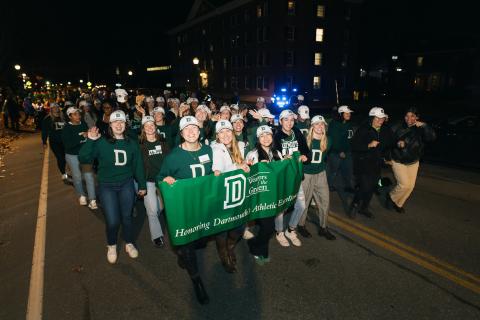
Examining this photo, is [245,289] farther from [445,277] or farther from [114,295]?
[445,277]

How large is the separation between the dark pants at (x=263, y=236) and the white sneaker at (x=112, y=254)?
82.6 inches

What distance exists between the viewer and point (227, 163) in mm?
4668

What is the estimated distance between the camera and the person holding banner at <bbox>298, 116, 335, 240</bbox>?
5609mm

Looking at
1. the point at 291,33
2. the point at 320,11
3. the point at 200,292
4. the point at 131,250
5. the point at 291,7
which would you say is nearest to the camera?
the point at 200,292

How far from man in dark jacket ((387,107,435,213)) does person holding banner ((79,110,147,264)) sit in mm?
4890

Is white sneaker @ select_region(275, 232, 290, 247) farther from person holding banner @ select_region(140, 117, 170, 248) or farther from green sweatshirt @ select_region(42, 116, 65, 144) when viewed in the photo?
green sweatshirt @ select_region(42, 116, 65, 144)

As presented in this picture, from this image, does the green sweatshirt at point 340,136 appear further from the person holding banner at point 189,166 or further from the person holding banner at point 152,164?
the person holding banner at point 189,166

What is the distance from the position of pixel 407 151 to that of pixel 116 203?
535 centimetres

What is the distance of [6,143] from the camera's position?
16.4 metres

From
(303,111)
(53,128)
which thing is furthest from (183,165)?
(53,128)

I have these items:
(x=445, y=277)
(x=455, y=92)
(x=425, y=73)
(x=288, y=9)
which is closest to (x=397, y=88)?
(x=425, y=73)

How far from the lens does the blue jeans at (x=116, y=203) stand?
494 cm

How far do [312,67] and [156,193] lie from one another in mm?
42585

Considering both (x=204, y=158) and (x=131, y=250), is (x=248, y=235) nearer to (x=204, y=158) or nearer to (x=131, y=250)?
(x=131, y=250)
